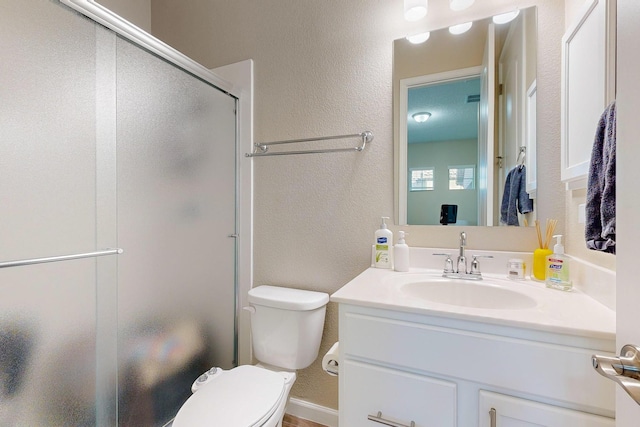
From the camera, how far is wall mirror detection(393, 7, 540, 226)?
121 centimetres

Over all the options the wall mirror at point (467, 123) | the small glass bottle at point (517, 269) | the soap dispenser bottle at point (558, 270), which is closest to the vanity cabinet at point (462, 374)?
the soap dispenser bottle at point (558, 270)

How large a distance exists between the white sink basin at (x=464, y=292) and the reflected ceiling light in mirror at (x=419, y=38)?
109 centimetres

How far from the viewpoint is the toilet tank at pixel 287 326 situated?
135 cm

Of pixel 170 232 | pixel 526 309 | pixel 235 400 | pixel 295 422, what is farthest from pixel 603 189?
pixel 295 422

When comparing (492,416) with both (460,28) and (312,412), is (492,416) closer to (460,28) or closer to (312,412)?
(312,412)

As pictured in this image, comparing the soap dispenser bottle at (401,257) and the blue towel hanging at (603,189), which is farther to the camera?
the soap dispenser bottle at (401,257)

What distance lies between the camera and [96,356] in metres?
1.07

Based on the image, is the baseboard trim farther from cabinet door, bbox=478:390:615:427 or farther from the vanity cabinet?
cabinet door, bbox=478:390:615:427

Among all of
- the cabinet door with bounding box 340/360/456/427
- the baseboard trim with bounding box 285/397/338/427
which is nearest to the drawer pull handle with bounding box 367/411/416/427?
the cabinet door with bounding box 340/360/456/427

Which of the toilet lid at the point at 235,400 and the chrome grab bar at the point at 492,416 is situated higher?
the chrome grab bar at the point at 492,416

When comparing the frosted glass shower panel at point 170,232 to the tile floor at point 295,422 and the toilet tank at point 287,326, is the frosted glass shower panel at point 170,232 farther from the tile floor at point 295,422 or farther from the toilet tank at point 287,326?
the tile floor at point 295,422

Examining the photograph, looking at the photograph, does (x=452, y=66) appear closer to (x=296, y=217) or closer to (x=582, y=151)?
(x=582, y=151)

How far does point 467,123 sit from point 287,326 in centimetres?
124

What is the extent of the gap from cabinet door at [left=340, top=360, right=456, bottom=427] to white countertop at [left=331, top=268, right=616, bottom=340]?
0.68 ft
